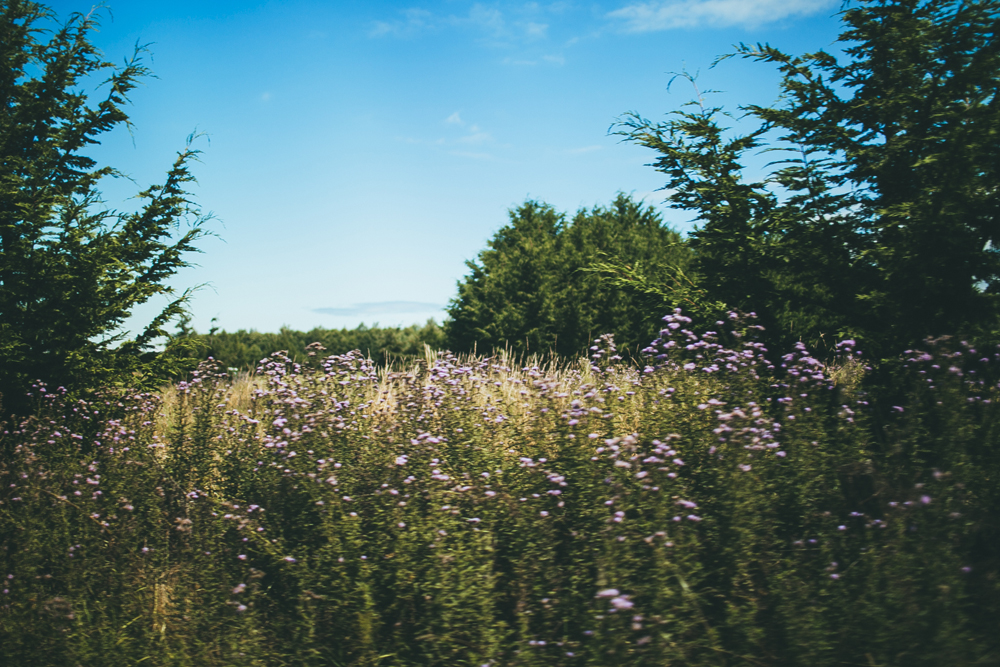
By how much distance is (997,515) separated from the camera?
3387mm

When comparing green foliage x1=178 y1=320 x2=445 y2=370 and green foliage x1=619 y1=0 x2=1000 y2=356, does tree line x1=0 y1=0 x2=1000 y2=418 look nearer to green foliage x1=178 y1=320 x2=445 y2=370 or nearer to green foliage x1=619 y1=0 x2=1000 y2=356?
green foliage x1=619 y1=0 x2=1000 y2=356

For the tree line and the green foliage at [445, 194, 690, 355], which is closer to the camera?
the tree line

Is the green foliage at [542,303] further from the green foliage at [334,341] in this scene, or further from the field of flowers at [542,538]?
the field of flowers at [542,538]

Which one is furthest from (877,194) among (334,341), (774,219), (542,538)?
(334,341)

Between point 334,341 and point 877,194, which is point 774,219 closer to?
point 877,194

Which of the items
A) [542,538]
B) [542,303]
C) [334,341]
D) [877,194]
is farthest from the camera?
[334,341]

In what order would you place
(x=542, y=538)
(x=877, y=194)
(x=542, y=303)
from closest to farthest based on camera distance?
(x=542, y=538), (x=877, y=194), (x=542, y=303)

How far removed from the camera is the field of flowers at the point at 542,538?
2.71 meters

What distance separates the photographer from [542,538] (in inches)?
123

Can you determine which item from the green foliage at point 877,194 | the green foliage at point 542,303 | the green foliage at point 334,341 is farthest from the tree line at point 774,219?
the green foliage at point 334,341

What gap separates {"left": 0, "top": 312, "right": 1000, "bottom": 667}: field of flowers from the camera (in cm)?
271

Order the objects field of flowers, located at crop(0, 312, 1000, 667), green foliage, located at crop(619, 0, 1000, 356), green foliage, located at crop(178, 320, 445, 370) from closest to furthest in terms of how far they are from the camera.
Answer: field of flowers, located at crop(0, 312, 1000, 667), green foliage, located at crop(619, 0, 1000, 356), green foliage, located at crop(178, 320, 445, 370)

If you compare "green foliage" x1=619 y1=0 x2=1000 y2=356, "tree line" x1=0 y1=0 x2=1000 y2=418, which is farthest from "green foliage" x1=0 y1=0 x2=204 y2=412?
"green foliage" x1=619 y1=0 x2=1000 y2=356

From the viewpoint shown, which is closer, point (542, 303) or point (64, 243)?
point (64, 243)
